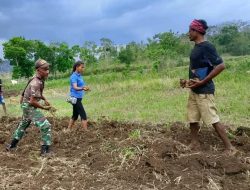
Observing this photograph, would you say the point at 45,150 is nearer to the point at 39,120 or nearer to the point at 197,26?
the point at 39,120

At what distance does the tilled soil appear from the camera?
549 centimetres

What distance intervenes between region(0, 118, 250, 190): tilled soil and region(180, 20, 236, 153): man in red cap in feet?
1.43

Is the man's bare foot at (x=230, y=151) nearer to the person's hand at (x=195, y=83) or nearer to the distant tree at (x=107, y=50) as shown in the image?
the person's hand at (x=195, y=83)

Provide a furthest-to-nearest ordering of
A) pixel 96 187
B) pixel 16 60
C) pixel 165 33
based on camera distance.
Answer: pixel 16 60
pixel 165 33
pixel 96 187

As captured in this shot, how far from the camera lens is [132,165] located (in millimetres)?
5949

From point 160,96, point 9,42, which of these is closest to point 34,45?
point 9,42

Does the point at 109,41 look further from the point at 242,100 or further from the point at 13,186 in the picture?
the point at 13,186

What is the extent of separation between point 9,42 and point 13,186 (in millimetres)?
45030

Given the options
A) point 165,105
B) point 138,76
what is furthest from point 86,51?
point 165,105

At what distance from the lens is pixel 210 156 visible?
20.5 ft

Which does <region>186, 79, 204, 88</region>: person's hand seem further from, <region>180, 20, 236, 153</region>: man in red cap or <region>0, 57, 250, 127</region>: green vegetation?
<region>0, 57, 250, 127</region>: green vegetation

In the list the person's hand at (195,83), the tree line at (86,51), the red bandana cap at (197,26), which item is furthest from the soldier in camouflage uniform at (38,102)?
the tree line at (86,51)

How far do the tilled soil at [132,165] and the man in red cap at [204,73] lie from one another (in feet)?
1.43

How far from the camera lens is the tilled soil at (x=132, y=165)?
5492 millimetres
